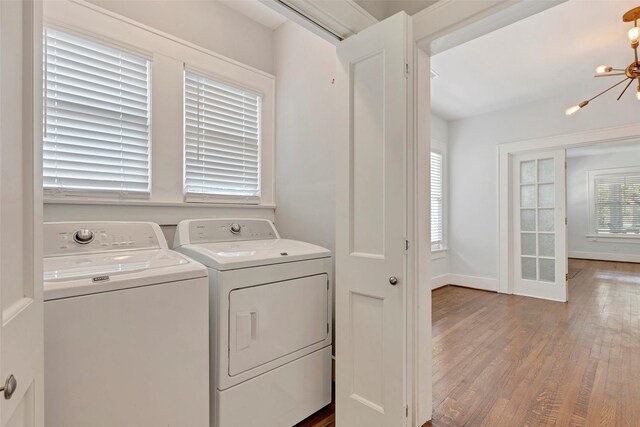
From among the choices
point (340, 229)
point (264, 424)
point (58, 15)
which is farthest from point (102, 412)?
point (58, 15)

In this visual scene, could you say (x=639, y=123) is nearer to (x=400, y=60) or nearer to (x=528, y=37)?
(x=528, y=37)

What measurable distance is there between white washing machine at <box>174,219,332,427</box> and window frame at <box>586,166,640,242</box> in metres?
9.10

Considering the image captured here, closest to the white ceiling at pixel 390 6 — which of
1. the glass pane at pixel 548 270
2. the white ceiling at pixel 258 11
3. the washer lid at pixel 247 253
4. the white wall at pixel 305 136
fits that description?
the white wall at pixel 305 136

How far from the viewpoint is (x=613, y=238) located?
7.66m

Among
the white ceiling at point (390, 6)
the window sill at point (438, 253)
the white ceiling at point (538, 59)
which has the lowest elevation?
the window sill at point (438, 253)

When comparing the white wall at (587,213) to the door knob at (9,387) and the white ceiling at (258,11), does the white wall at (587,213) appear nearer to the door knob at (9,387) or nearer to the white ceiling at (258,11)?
the white ceiling at (258,11)

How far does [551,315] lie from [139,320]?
421 centimetres

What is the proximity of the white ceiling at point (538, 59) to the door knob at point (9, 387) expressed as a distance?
3.53m

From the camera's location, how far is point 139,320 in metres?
1.19

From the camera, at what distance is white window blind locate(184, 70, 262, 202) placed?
2.31 metres

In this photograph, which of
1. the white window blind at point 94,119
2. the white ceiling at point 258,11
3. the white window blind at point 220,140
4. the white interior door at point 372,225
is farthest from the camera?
the white ceiling at point 258,11

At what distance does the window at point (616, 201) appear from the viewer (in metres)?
7.31

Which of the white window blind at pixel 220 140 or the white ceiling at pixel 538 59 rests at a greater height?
the white ceiling at pixel 538 59

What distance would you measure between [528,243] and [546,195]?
0.72m
